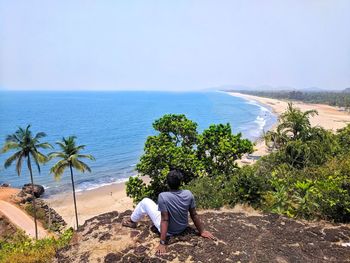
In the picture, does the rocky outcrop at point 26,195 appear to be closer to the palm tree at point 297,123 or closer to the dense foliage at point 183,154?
the dense foliage at point 183,154

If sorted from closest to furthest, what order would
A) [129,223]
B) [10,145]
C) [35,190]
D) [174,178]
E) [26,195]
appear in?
[174,178], [129,223], [10,145], [26,195], [35,190]

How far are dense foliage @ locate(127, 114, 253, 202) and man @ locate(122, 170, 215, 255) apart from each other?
1091 centimetres

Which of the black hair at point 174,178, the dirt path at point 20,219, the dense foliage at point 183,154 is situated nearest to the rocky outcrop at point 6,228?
the dirt path at point 20,219

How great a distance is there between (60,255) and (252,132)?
239 feet

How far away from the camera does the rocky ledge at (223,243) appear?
666 centimetres

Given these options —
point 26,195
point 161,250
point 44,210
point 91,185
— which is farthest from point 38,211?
point 161,250

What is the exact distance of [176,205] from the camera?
670 cm

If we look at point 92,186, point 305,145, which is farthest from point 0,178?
point 305,145

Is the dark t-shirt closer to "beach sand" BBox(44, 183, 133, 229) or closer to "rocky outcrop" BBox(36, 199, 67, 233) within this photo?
"rocky outcrop" BBox(36, 199, 67, 233)

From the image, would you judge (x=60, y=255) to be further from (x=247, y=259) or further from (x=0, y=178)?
(x=0, y=178)

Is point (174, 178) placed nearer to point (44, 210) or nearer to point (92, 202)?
point (44, 210)

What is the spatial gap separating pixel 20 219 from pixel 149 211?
25.2 m

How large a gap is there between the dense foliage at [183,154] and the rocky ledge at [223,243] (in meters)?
10.1

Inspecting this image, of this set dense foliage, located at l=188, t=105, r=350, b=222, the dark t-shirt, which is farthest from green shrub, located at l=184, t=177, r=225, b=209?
the dark t-shirt
